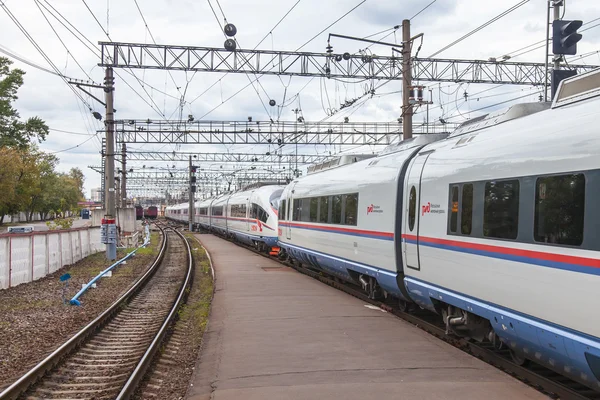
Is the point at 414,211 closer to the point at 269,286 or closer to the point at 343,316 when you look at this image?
the point at 343,316

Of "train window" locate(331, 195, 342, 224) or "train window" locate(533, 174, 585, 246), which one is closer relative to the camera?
"train window" locate(533, 174, 585, 246)

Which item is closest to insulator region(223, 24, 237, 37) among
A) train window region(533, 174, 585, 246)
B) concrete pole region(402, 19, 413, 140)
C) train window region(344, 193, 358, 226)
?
concrete pole region(402, 19, 413, 140)

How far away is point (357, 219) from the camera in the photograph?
11906 mm

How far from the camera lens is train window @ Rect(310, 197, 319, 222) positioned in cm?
1561

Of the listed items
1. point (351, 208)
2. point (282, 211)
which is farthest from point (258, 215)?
point (351, 208)

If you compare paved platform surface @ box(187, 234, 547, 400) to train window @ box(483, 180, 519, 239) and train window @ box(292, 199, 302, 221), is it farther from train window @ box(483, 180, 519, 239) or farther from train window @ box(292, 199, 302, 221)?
train window @ box(292, 199, 302, 221)

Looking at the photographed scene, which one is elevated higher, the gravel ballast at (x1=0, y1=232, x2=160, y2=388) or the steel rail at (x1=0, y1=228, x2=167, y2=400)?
the steel rail at (x1=0, y1=228, x2=167, y2=400)

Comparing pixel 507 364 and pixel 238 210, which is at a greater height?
pixel 238 210

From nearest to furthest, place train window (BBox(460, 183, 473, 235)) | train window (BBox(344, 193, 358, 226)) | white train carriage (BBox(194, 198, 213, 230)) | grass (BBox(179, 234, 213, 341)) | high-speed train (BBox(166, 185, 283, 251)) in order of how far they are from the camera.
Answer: train window (BBox(460, 183, 473, 235))
grass (BBox(179, 234, 213, 341))
train window (BBox(344, 193, 358, 226))
high-speed train (BBox(166, 185, 283, 251))
white train carriage (BBox(194, 198, 213, 230))

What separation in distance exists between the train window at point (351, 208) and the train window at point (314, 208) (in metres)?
2.70

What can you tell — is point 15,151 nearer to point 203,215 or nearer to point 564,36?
point 203,215

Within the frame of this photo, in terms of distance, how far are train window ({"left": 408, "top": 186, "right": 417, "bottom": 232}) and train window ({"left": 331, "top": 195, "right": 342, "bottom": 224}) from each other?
158 inches

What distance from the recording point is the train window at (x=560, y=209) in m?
5.25

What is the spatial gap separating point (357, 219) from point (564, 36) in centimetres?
522
